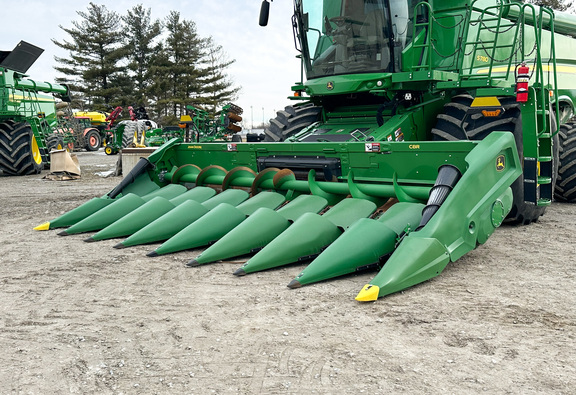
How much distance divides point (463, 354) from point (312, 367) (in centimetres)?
69

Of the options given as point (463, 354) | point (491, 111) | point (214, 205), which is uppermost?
point (491, 111)

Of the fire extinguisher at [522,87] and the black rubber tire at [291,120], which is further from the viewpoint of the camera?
the black rubber tire at [291,120]

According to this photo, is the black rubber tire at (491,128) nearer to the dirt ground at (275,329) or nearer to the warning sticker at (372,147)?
the dirt ground at (275,329)

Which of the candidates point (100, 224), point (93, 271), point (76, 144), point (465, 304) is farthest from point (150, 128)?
point (465, 304)

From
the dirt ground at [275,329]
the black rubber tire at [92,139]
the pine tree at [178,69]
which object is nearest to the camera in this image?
the dirt ground at [275,329]

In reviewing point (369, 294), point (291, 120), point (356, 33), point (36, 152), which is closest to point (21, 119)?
point (36, 152)

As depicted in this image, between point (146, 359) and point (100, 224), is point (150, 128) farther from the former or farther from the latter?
point (146, 359)

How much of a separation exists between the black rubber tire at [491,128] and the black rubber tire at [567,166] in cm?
165

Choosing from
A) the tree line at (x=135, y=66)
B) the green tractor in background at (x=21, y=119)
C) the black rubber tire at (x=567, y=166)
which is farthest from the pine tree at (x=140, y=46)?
the black rubber tire at (x=567, y=166)

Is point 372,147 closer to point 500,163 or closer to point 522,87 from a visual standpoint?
point 500,163

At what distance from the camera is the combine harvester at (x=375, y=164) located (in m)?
3.68

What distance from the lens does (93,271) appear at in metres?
3.87

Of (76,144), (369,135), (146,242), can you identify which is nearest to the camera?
(146,242)

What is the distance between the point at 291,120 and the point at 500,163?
143 inches
